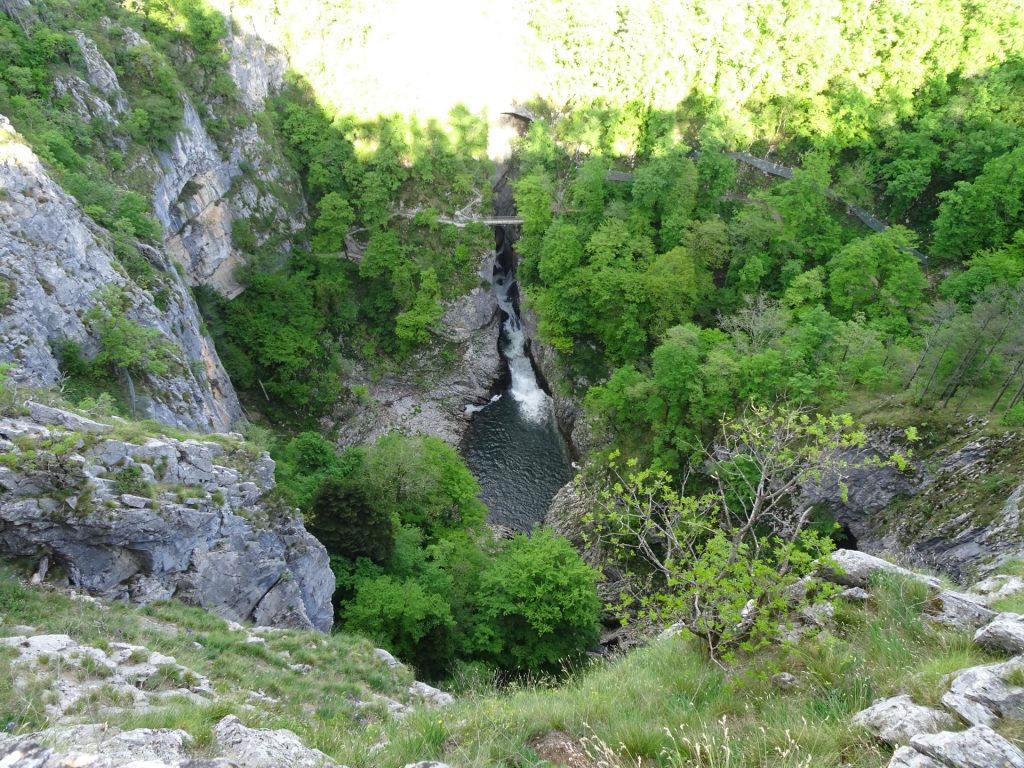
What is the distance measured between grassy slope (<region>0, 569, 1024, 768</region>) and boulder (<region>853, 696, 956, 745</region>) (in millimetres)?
180

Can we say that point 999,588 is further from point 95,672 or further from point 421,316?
point 421,316

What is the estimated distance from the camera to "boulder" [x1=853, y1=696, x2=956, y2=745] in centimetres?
605

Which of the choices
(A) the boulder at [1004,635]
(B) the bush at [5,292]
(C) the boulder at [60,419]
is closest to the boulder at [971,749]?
(A) the boulder at [1004,635]

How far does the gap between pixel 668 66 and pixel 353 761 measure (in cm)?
4621

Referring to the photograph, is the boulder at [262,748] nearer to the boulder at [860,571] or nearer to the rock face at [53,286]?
the boulder at [860,571]

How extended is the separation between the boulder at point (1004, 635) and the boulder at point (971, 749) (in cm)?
230

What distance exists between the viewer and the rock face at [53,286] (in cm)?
1844

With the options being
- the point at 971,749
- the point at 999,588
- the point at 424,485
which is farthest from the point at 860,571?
the point at 424,485

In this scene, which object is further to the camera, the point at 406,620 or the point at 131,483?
the point at 406,620

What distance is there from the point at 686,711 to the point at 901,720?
2.34m

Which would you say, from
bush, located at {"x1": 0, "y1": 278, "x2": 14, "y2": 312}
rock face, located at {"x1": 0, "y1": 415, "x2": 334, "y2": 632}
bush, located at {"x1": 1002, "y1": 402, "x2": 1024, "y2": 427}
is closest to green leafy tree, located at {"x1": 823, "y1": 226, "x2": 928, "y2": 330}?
bush, located at {"x1": 1002, "y1": 402, "x2": 1024, "y2": 427}

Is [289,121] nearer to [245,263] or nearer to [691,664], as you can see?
[245,263]

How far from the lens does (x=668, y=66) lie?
1676 inches

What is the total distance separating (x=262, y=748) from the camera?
696cm
